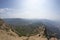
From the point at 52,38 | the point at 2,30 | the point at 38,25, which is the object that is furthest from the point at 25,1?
the point at 52,38

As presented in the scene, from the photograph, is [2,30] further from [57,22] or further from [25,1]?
[57,22]

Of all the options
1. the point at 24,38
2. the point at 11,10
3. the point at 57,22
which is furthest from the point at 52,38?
the point at 11,10

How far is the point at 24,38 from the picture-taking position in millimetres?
2496

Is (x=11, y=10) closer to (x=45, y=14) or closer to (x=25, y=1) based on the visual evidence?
(x=25, y=1)

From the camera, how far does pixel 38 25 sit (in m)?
2.52

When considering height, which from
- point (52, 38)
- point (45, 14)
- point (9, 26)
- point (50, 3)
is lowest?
point (52, 38)

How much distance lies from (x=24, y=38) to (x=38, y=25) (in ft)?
1.06

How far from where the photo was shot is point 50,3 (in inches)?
100

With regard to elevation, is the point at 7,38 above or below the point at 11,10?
below

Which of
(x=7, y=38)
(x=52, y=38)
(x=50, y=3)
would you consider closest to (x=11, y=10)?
(x=7, y=38)

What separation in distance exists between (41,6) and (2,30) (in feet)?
2.56

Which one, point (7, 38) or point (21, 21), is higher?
point (21, 21)

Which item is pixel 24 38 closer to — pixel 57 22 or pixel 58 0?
pixel 57 22

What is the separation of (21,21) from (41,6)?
1.41ft
